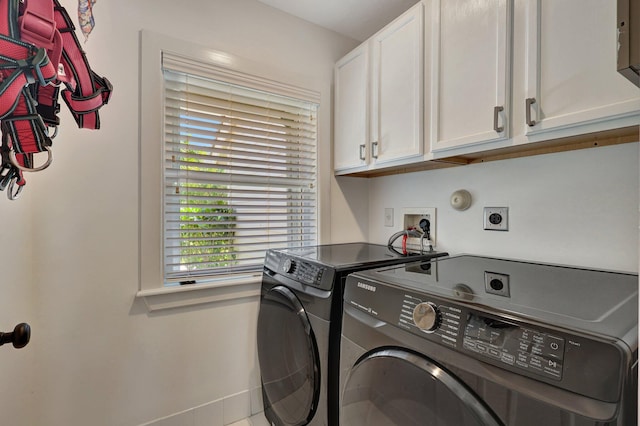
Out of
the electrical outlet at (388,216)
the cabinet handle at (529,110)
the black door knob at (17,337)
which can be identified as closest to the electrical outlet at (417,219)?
the electrical outlet at (388,216)

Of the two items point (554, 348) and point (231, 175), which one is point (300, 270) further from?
point (554, 348)

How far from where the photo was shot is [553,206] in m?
1.27

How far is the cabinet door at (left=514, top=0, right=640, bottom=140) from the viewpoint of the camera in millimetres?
863

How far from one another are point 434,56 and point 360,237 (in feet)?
3.99

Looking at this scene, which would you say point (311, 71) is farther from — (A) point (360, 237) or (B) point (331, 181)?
(A) point (360, 237)

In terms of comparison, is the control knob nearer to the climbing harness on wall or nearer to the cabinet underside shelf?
the cabinet underside shelf

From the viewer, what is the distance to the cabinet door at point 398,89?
141 centimetres

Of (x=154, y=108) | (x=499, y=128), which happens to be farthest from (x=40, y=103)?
(x=499, y=128)

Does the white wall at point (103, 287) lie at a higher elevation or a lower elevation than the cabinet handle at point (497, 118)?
lower


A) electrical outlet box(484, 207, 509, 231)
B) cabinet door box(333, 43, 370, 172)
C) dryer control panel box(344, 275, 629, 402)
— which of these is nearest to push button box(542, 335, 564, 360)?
dryer control panel box(344, 275, 629, 402)

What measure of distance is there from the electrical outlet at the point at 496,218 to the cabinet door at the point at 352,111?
0.70 m

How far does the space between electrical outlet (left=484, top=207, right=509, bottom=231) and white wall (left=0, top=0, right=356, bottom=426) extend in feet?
4.68

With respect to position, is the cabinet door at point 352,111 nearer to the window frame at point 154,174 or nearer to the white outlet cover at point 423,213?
the white outlet cover at point 423,213

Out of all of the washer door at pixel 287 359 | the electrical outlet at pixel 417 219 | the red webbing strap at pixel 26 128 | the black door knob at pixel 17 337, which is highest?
the red webbing strap at pixel 26 128
